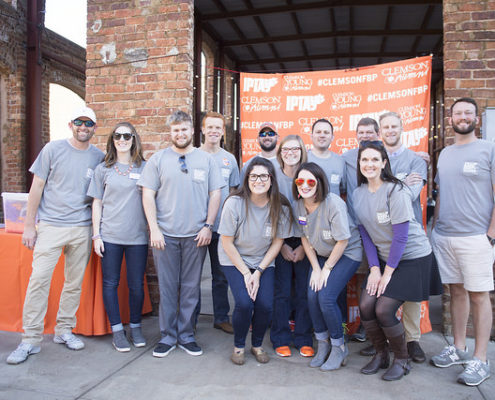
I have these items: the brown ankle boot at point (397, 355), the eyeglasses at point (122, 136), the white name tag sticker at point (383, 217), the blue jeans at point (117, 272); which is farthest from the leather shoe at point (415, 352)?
the eyeglasses at point (122, 136)

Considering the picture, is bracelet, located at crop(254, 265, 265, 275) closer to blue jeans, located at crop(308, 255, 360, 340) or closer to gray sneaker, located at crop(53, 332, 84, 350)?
blue jeans, located at crop(308, 255, 360, 340)

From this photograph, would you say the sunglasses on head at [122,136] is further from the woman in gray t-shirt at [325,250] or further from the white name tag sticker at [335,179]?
the white name tag sticker at [335,179]

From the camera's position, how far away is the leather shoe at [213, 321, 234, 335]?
382 centimetres

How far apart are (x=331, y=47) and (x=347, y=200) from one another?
8.75m

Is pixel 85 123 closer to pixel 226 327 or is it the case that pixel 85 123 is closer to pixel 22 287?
pixel 22 287

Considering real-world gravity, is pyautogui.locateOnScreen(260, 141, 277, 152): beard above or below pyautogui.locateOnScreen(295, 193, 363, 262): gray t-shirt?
above

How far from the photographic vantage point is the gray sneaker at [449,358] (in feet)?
10.1

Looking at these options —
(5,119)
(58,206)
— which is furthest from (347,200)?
(5,119)

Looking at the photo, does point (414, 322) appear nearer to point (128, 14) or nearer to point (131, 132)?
point (131, 132)

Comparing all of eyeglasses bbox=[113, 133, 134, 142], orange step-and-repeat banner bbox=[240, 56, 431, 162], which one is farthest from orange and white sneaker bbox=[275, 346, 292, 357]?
orange step-and-repeat banner bbox=[240, 56, 431, 162]

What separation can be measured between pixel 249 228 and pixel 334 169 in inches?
37.1

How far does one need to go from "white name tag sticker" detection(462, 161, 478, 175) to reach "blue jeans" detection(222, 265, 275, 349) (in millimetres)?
1678

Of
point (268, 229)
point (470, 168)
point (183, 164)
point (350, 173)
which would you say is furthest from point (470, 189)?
point (183, 164)

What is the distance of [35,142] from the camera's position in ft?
27.5
